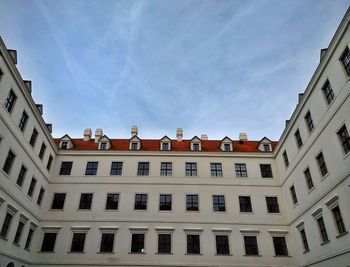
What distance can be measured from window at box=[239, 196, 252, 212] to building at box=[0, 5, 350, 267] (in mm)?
102

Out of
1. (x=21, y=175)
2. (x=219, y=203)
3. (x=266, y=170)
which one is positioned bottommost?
(x=219, y=203)

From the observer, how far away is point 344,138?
1881cm

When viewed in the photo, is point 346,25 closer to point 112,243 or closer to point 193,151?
point 193,151

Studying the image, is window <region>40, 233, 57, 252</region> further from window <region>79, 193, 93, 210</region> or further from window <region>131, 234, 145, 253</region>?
window <region>131, 234, 145, 253</region>

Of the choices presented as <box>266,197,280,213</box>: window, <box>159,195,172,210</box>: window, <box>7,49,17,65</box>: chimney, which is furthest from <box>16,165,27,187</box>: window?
<box>266,197,280,213</box>: window

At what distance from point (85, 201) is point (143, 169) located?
684cm

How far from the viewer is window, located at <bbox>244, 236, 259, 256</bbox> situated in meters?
26.5

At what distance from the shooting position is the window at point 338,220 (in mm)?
18641

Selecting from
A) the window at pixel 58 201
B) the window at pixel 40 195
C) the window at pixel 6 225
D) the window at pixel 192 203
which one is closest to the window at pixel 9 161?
the window at pixel 6 225

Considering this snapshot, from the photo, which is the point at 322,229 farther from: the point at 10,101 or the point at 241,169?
the point at 10,101

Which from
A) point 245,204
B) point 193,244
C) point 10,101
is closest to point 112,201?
point 193,244

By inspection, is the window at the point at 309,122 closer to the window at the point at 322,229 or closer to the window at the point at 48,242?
the window at the point at 322,229

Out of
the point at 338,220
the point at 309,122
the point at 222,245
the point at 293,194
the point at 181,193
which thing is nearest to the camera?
the point at 338,220

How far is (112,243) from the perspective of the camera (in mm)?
26938
